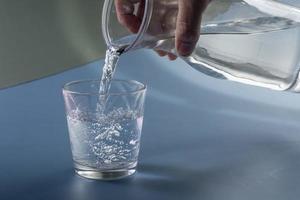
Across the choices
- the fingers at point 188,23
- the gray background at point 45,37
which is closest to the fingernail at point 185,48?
the fingers at point 188,23

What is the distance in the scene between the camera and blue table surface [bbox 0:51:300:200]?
755 millimetres

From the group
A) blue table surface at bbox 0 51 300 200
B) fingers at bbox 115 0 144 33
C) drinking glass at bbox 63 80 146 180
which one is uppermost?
fingers at bbox 115 0 144 33

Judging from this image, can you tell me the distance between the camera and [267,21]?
2.85ft

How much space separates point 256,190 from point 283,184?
4cm

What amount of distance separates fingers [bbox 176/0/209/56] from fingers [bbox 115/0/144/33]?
0.40 ft

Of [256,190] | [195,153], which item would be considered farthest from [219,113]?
[256,190]

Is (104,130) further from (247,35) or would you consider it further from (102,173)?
(247,35)

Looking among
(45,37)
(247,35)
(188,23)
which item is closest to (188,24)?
(188,23)

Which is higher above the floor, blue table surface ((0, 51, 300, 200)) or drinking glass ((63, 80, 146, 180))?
drinking glass ((63, 80, 146, 180))

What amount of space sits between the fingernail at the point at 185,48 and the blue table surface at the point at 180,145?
0.46 feet

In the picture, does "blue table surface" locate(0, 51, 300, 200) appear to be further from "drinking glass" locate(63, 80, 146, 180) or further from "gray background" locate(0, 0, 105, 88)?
"gray background" locate(0, 0, 105, 88)

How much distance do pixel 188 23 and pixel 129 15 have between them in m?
0.15

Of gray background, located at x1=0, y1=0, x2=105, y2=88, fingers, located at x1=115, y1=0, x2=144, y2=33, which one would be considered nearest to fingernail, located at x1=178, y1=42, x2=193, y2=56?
fingers, located at x1=115, y1=0, x2=144, y2=33

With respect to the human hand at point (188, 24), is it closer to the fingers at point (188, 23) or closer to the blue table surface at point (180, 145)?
the fingers at point (188, 23)
